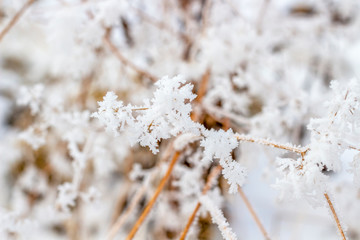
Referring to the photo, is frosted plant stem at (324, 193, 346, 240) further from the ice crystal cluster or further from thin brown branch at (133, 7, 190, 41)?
thin brown branch at (133, 7, 190, 41)

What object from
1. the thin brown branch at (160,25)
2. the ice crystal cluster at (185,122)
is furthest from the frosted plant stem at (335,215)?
the thin brown branch at (160,25)

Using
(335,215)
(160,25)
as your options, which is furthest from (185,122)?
(160,25)

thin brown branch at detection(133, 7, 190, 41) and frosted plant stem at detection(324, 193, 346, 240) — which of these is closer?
frosted plant stem at detection(324, 193, 346, 240)

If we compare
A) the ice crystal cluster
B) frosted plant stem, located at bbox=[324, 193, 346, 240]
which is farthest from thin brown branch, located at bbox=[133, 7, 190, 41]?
frosted plant stem, located at bbox=[324, 193, 346, 240]

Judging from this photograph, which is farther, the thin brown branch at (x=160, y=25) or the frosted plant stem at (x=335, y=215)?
the thin brown branch at (x=160, y=25)

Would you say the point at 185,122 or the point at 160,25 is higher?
the point at 160,25

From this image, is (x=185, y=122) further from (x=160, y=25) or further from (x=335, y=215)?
(x=160, y=25)

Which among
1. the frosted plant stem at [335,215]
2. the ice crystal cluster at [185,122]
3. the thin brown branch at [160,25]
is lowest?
the frosted plant stem at [335,215]

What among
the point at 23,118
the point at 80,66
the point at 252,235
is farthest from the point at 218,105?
the point at 23,118

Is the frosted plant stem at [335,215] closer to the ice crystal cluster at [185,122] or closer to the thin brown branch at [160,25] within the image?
the ice crystal cluster at [185,122]
